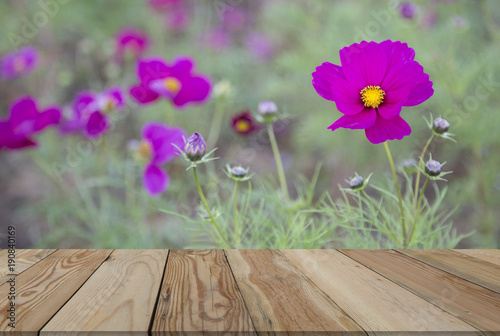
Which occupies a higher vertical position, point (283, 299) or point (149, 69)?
point (149, 69)

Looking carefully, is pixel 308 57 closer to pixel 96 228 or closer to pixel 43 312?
pixel 96 228

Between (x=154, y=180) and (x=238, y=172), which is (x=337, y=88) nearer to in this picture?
(x=238, y=172)

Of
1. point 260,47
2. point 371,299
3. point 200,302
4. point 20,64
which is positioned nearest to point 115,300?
point 200,302

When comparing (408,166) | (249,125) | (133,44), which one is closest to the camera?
(408,166)

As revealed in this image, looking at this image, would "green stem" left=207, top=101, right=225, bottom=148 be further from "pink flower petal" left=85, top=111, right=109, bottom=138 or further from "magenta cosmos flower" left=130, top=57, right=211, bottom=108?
"pink flower petal" left=85, top=111, right=109, bottom=138

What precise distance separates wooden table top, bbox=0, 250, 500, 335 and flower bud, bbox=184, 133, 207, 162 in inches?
5.0

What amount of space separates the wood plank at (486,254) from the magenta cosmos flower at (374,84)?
289mm

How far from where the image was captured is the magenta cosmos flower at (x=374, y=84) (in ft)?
1.58

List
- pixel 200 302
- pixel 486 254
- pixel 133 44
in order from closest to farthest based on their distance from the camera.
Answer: pixel 200 302 → pixel 486 254 → pixel 133 44

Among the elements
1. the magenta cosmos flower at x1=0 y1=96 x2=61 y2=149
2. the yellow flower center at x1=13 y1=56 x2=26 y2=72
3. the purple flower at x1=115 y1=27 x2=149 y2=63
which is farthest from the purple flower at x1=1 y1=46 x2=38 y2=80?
the magenta cosmos flower at x1=0 y1=96 x2=61 y2=149

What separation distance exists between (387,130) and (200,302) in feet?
0.76

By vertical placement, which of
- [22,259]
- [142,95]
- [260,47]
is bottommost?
[22,259]

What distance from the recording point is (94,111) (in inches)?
34.1

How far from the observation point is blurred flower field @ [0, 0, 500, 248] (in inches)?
23.7
